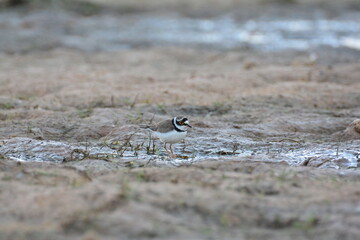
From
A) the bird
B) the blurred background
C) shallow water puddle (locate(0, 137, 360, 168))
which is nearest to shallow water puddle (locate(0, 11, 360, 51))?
the blurred background

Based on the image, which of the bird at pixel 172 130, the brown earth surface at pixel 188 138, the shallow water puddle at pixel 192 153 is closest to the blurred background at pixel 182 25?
the brown earth surface at pixel 188 138

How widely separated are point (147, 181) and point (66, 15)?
73.5 feet

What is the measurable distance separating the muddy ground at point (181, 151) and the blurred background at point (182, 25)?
349 centimetres

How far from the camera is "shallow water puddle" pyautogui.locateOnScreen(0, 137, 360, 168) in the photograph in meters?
6.91

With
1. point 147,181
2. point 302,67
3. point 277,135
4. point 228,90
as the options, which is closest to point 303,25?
point 302,67

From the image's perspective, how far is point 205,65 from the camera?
15531mm

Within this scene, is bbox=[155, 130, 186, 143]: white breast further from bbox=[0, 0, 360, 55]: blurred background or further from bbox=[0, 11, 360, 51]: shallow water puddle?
bbox=[0, 11, 360, 51]: shallow water puddle

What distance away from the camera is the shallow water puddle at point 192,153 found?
22.7 feet

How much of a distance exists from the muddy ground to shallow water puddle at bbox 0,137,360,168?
0.05 feet

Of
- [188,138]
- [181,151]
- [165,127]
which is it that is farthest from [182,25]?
[165,127]

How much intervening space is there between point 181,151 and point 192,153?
0.16 meters

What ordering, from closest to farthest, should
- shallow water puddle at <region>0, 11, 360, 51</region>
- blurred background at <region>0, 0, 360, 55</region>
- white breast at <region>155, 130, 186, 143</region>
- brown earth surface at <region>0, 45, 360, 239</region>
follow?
brown earth surface at <region>0, 45, 360, 239</region>, white breast at <region>155, 130, 186, 143</region>, blurred background at <region>0, 0, 360, 55</region>, shallow water puddle at <region>0, 11, 360, 51</region>

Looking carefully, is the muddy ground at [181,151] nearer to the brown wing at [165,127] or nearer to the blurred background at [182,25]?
the brown wing at [165,127]

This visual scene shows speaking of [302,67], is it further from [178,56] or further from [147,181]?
[147,181]
